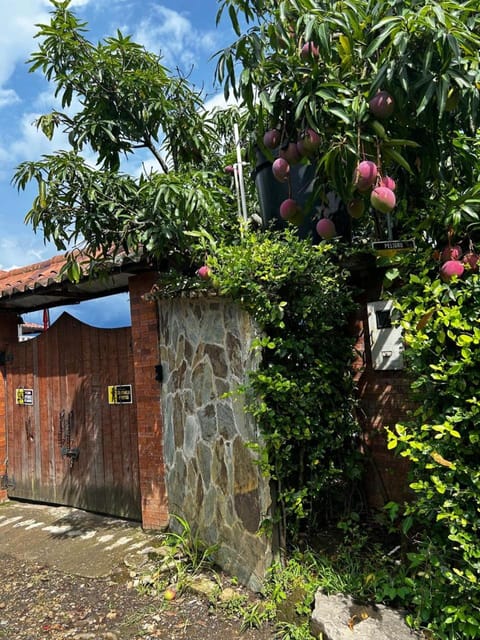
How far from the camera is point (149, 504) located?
4.79 meters

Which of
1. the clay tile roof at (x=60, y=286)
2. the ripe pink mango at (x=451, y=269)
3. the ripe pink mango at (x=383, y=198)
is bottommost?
the ripe pink mango at (x=451, y=269)

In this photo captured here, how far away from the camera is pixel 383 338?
3.98 meters

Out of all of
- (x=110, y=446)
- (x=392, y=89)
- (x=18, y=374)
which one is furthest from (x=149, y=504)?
(x=392, y=89)

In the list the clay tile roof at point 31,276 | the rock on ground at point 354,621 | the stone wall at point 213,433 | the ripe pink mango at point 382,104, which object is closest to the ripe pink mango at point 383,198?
the ripe pink mango at point 382,104

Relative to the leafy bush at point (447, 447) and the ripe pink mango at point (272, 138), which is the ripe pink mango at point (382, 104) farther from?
the leafy bush at point (447, 447)

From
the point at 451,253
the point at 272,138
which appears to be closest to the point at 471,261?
the point at 451,253

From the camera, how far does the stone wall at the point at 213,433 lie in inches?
143

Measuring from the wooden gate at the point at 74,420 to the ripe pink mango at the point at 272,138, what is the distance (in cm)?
317

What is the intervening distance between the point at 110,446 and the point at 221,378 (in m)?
2.30

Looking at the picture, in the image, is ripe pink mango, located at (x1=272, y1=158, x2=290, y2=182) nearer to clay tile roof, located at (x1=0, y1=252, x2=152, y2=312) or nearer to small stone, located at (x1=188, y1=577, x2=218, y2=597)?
clay tile roof, located at (x1=0, y1=252, x2=152, y2=312)

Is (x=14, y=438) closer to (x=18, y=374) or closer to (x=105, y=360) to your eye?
(x=18, y=374)

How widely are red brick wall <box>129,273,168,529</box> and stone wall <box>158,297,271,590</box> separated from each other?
0.13 meters

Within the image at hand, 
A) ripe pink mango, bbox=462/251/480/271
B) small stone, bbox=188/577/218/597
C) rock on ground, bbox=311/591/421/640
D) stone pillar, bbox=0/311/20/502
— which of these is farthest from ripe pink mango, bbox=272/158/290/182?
stone pillar, bbox=0/311/20/502

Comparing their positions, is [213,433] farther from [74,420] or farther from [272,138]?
[74,420]
